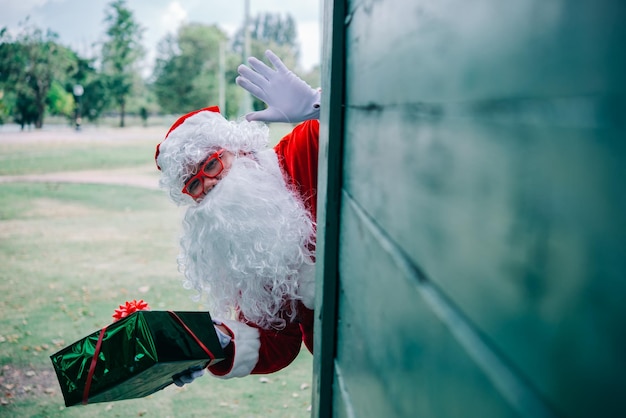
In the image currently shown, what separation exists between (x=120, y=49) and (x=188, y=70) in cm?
937

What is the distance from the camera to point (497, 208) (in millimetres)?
419

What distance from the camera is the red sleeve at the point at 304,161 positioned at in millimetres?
2256

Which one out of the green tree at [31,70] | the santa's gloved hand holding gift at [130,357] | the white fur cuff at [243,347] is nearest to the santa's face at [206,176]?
the white fur cuff at [243,347]

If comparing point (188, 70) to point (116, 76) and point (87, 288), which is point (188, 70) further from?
point (87, 288)

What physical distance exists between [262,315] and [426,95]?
1755 mm

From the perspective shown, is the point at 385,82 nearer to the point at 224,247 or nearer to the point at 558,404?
the point at 558,404

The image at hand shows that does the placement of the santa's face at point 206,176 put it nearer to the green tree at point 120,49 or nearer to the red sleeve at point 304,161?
the red sleeve at point 304,161

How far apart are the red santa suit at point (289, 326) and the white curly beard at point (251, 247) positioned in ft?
0.12

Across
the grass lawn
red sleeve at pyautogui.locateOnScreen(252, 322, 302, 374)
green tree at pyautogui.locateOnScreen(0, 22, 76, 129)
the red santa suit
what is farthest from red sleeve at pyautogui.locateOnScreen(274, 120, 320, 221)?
green tree at pyautogui.locateOnScreen(0, 22, 76, 129)

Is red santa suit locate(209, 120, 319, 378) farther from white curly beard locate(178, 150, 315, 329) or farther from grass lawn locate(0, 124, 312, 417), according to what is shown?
grass lawn locate(0, 124, 312, 417)

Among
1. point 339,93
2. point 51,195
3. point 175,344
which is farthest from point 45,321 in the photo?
point 51,195

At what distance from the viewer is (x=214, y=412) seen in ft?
12.2

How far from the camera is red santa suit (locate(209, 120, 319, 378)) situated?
7.00 ft

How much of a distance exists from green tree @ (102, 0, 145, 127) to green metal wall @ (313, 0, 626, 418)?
35981 mm
